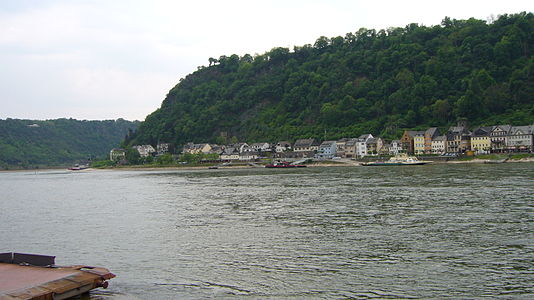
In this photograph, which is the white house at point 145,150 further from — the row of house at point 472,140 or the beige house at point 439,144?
the beige house at point 439,144

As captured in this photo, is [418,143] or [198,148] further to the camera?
[198,148]

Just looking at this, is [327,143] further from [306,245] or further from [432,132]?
[306,245]

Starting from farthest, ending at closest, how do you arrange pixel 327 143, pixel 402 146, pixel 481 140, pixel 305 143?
1. pixel 305 143
2. pixel 327 143
3. pixel 402 146
4. pixel 481 140

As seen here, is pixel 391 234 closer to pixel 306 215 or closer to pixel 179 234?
pixel 306 215

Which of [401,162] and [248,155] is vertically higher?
[248,155]

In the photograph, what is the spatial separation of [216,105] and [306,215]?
14933 cm

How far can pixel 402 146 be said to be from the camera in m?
107

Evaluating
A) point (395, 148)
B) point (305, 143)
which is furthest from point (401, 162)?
point (305, 143)

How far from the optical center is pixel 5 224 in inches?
1137

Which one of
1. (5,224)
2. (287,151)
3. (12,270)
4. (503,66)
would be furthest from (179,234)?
(503,66)

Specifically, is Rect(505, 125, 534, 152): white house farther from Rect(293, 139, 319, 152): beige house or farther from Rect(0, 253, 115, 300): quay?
Rect(0, 253, 115, 300): quay

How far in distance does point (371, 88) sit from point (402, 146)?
38437 millimetres

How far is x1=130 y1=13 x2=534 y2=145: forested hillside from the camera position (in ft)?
380

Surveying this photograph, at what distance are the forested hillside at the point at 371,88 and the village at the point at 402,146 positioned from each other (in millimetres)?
7020
